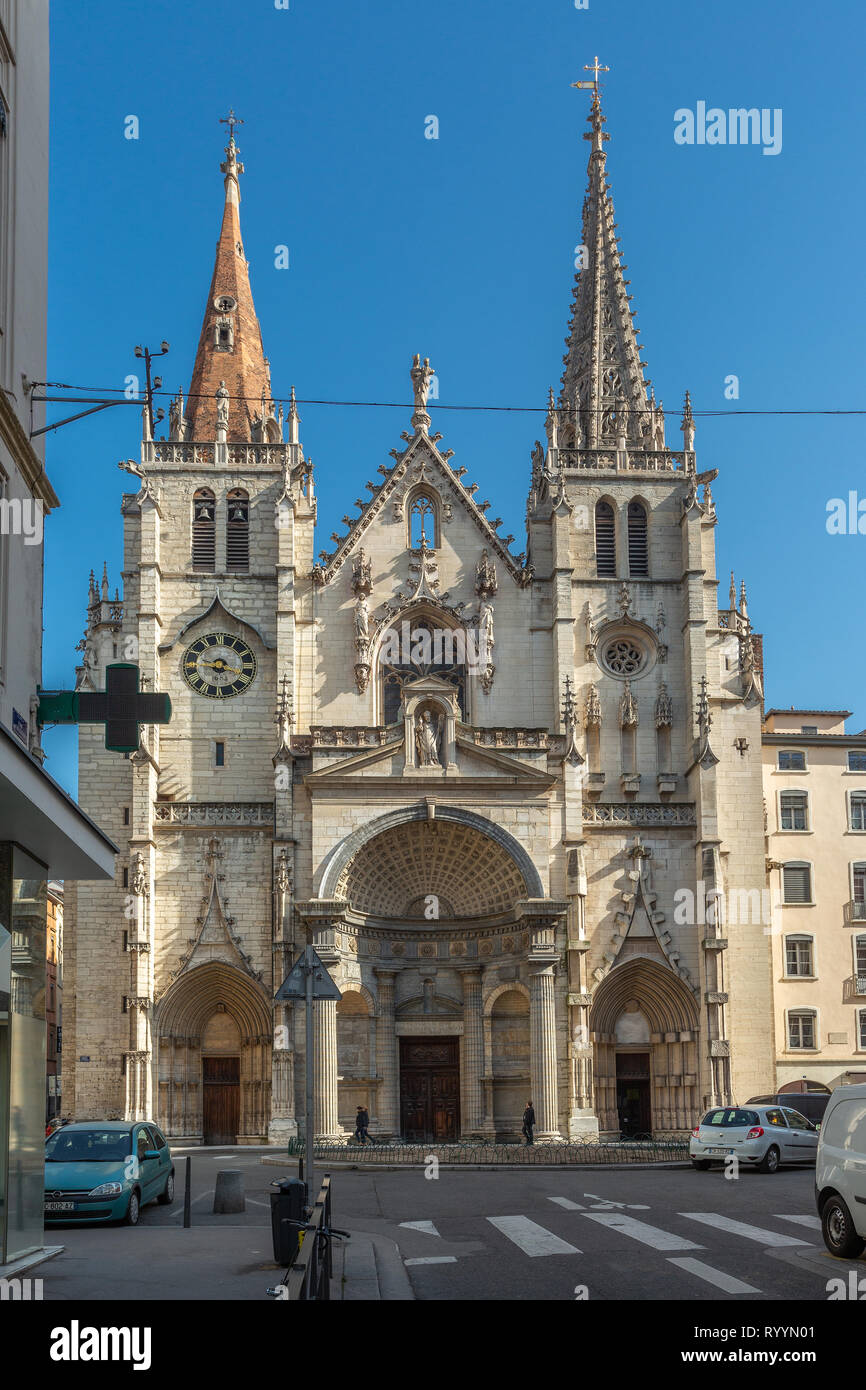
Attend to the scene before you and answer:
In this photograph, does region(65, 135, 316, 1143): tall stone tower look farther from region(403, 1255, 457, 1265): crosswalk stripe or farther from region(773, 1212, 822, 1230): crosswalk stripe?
region(403, 1255, 457, 1265): crosswalk stripe

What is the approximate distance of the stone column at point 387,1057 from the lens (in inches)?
1633

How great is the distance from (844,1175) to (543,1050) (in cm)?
2589

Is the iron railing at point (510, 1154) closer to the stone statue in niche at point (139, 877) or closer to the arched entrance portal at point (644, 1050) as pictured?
the arched entrance portal at point (644, 1050)

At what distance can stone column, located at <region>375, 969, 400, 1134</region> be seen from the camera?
4147 centimetres

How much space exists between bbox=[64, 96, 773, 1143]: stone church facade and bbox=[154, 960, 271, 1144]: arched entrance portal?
9 cm

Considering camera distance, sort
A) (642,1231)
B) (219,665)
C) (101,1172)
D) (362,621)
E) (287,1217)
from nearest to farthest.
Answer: (287,1217)
(642,1231)
(101,1172)
(362,621)
(219,665)

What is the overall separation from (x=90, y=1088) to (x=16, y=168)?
30.1 m

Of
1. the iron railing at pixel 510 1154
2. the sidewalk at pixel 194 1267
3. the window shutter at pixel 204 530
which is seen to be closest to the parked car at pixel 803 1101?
the iron railing at pixel 510 1154

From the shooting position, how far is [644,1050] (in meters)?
42.8

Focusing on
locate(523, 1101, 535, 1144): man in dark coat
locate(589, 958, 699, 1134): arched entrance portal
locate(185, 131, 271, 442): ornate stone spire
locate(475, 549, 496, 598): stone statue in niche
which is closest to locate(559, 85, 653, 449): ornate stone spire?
locate(475, 549, 496, 598): stone statue in niche

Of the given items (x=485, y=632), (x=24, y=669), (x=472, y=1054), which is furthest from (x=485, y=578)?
(x=24, y=669)

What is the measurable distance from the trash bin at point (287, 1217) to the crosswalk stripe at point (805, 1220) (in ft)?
21.2

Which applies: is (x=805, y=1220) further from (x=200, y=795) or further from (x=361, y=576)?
(x=361, y=576)

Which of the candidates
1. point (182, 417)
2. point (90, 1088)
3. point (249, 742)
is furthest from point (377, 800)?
point (182, 417)
